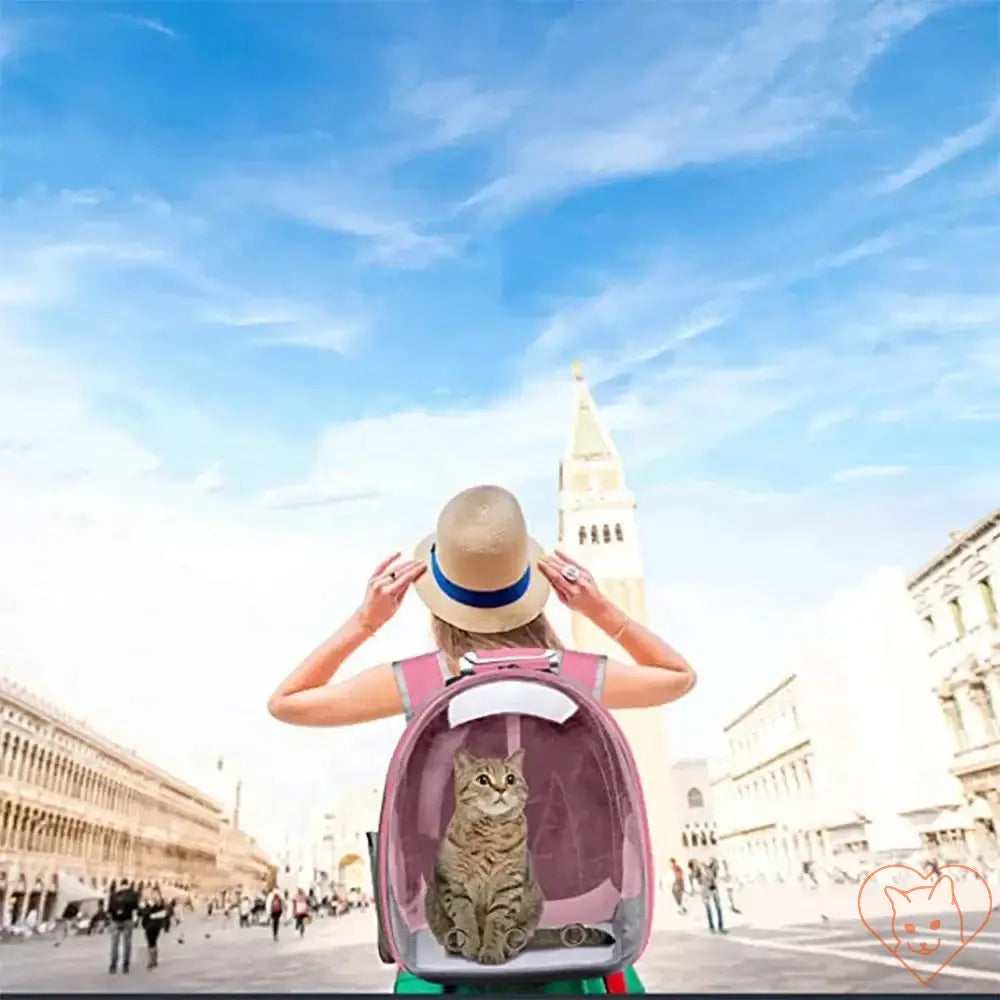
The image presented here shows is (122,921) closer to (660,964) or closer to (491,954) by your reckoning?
(660,964)

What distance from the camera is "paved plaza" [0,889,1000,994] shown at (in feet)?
10.5

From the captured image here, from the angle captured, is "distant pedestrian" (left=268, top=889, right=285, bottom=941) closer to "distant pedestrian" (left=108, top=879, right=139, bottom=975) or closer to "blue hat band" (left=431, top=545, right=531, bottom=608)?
"distant pedestrian" (left=108, top=879, right=139, bottom=975)

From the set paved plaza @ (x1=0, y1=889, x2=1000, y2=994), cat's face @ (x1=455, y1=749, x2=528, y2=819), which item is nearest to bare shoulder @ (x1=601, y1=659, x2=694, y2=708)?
cat's face @ (x1=455, y1=749, x2=528, y2=819)

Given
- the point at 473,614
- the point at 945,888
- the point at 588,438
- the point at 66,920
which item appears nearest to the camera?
the point at 473,614

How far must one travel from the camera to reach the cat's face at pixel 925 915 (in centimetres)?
336

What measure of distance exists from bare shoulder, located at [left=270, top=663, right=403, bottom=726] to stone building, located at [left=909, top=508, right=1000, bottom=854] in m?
9.66

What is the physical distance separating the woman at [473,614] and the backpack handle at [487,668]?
1.4 inches

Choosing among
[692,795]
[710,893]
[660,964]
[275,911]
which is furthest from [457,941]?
[692,795]

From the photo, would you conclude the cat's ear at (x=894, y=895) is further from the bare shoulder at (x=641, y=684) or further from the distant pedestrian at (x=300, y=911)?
the distant pedestrian at (x=300, y=911)

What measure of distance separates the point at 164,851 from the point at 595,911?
21.5 ft

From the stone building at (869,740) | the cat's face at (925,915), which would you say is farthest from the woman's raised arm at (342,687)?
the stone building at (869,740)

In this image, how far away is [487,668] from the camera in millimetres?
1146

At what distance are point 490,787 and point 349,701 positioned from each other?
0.31 metres

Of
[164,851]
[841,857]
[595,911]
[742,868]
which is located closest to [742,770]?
[742,868]
